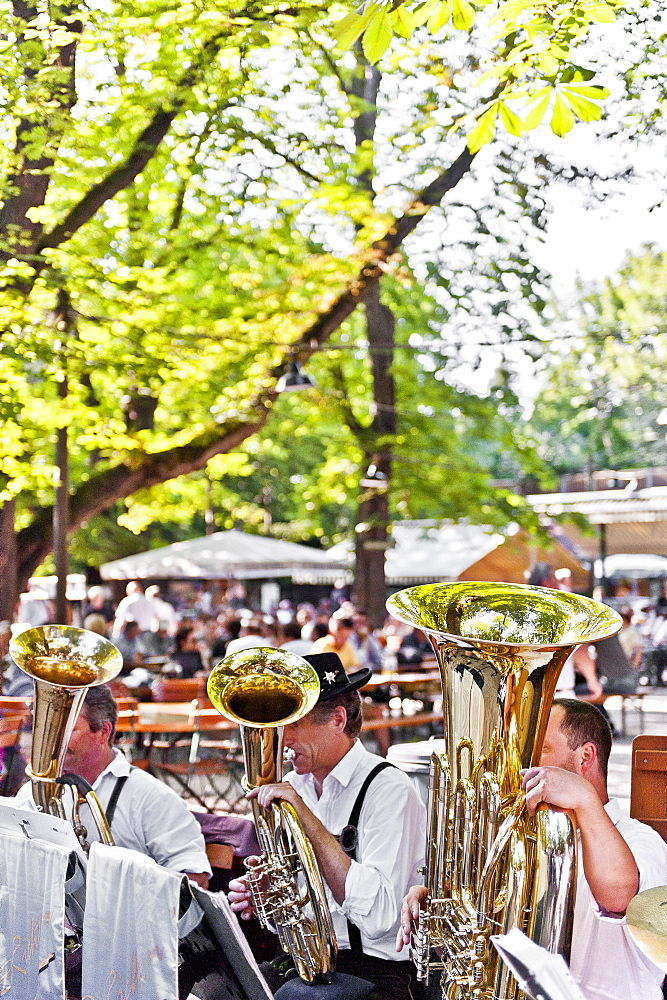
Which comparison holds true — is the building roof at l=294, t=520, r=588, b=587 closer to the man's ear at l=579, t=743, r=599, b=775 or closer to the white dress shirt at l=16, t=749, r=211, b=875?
the white dress shirt at l=16, t=749, r=211, b=875

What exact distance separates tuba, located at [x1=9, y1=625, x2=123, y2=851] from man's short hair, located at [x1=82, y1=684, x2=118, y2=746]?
12 cm

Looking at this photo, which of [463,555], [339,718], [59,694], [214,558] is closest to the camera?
[339,718]

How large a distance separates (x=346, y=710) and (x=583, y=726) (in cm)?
97

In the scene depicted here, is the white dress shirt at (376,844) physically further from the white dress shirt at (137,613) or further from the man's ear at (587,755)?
the white dress shirt at (137,613)

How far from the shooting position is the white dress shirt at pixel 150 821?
3.64 meters

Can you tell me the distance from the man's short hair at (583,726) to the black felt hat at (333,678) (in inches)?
33.7

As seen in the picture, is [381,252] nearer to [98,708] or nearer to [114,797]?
[98,708]

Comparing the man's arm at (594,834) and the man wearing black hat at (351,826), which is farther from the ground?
the man's arm at (594,834)

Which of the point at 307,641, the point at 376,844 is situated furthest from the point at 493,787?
the point at 307,641

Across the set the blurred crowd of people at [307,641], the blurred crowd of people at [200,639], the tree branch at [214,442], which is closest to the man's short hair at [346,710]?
the blurred crowd of people at [200,639]

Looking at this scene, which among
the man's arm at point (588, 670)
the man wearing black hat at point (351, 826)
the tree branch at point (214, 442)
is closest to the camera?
the man wearing black hat at point (351, 826)

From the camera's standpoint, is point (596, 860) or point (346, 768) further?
point (346, 768)

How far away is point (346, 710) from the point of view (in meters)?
3.56

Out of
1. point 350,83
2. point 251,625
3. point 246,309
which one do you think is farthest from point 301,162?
point 251,625
